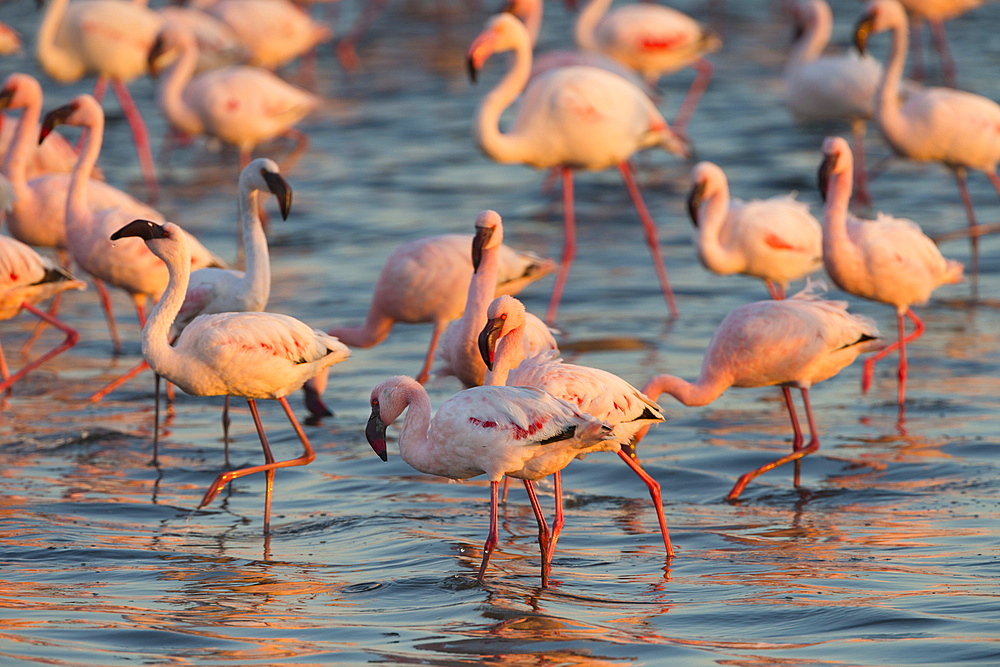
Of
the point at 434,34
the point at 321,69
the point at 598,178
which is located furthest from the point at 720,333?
the point at 434,34

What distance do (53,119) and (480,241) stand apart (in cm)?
334

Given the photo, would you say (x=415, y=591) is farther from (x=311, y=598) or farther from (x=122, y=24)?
(x=122, y=24)

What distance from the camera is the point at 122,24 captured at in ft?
47.0

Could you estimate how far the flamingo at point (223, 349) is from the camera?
624cm

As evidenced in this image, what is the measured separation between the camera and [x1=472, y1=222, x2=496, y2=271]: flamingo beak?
6680 millimetres

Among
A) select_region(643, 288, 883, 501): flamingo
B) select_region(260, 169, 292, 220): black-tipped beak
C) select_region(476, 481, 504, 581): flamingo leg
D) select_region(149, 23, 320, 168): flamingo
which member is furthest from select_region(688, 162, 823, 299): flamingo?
select_region(149, 23, 320, 168): flamingo

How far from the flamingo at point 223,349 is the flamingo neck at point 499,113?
166 inches

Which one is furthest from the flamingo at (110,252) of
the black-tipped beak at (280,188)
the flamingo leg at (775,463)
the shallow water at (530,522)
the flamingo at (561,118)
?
the flamingo leg at (775,463)

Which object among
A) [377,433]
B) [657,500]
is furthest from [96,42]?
[657,500]

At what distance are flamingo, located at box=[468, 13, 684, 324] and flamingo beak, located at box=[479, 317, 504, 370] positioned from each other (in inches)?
175

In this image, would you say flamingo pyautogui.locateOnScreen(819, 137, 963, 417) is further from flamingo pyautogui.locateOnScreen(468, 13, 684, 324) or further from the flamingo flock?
flamingo pyautogui.locateOnScreen(468, 13, 684, 324)

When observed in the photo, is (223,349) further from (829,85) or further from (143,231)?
(829,85)

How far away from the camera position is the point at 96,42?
1415 centimetres

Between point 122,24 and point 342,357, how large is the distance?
8.71 meters
